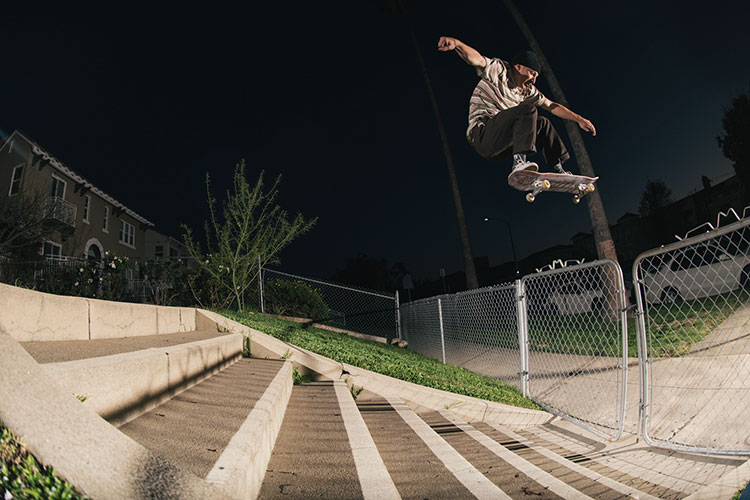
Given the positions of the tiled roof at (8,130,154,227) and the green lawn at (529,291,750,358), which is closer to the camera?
the green lawn at (529,291,750,358)

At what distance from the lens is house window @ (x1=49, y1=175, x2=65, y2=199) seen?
16.5m

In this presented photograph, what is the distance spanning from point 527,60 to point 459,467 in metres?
3.82

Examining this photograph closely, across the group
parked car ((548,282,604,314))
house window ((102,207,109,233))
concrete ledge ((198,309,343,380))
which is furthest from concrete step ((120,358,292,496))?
house window ((102,207,109,233))

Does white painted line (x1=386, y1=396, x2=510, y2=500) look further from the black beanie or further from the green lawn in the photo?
the black beanie

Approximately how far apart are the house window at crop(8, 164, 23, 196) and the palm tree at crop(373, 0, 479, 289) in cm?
1766

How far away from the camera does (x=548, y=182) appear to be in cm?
461

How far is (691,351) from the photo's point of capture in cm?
557

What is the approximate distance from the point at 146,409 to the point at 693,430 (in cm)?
469

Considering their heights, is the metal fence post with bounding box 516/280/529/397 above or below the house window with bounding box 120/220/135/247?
below

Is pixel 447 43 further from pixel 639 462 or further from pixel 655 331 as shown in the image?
pixel 655 331

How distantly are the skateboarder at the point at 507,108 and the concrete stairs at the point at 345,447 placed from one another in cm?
293

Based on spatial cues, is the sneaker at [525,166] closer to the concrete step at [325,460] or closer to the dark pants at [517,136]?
the dark pants at [517,136]

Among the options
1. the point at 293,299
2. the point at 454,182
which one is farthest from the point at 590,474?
the point at 454,182

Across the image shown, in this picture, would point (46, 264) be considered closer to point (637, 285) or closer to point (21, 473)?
point (21, 473)
